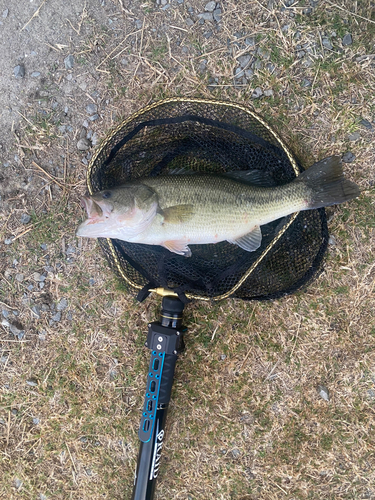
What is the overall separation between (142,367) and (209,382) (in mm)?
597

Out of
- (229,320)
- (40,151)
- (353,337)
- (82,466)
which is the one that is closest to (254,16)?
(40,151)

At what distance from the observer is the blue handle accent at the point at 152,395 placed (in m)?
2.69

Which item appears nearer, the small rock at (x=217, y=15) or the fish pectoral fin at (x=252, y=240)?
the fish pectoral fin at (x=252, y=240)

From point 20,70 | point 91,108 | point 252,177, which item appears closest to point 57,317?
point 91,108

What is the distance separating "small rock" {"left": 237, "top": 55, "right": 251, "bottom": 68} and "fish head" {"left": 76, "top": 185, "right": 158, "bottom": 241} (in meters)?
1.38

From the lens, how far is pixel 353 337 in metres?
2.92

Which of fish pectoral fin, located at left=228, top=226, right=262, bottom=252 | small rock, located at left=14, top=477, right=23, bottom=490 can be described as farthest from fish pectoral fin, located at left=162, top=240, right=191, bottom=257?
small rock, located at left=14, top=477, right=23, bottom=490

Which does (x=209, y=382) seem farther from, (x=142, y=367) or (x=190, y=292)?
(x=190, y=292)

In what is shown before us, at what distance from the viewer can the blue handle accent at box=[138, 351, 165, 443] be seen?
2.69 meters

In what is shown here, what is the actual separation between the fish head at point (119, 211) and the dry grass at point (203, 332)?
80cm

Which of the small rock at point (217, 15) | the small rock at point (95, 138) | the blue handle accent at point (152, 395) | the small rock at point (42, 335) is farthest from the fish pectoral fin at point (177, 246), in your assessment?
the small rock at point (217, 15)

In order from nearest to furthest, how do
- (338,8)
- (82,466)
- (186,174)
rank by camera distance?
(186,174)
(338,8)
(82,466)

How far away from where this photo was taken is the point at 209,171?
2922 millimetres

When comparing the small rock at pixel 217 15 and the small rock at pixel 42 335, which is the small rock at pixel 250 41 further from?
the small rock at pixel 42 335
